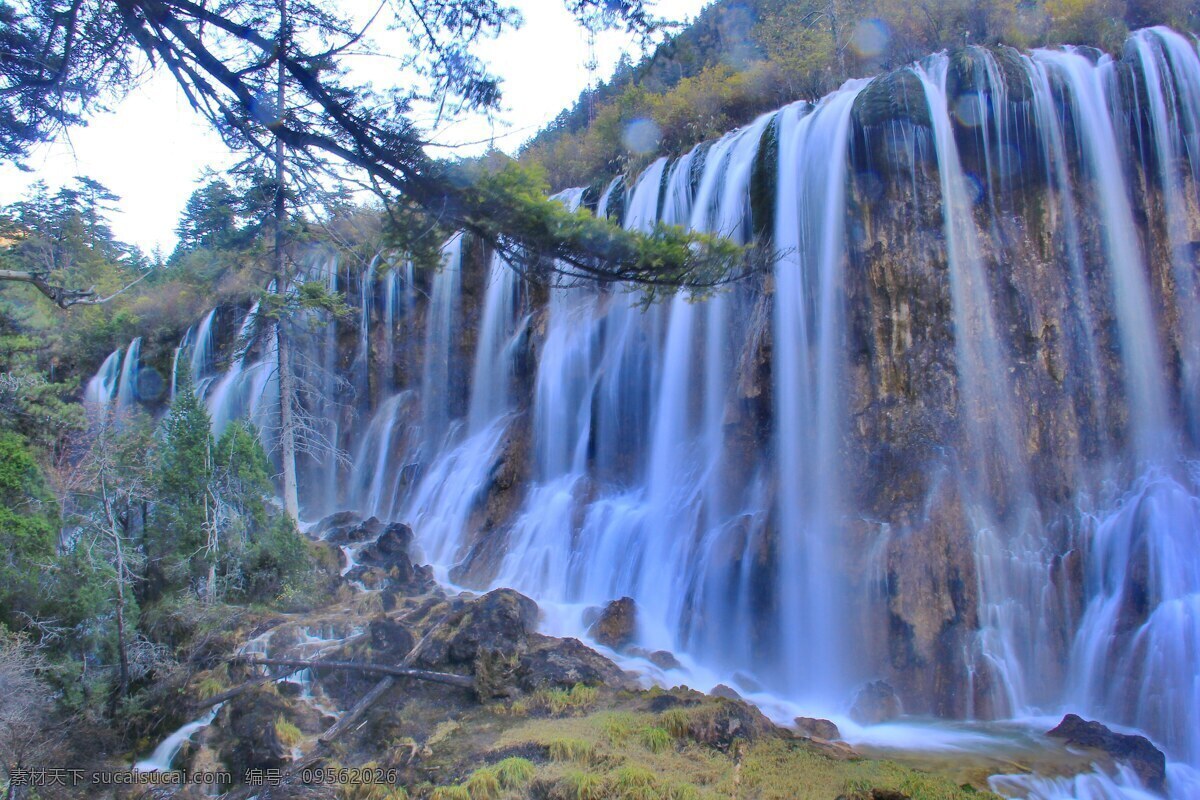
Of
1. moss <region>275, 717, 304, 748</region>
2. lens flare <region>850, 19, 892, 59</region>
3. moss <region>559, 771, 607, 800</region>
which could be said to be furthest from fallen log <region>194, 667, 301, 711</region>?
lens flare <region>850, 19, 892, 59</region>

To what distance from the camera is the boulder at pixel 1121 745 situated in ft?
20.4

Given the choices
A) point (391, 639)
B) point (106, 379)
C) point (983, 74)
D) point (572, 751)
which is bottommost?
point (572, 751)

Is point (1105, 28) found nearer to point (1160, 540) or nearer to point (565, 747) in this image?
point (1160, 540)

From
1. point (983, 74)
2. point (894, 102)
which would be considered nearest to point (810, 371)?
point (894, 102)

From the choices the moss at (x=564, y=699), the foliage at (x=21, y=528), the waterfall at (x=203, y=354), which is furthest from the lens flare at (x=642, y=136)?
the waterfall at (x=203, y=354)

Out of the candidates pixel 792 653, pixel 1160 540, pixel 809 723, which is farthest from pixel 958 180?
pixel 809 723

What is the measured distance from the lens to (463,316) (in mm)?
20656

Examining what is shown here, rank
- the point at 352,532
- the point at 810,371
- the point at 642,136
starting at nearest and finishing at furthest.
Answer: the point at 810,371, the point at 352,532, the point at 642,136

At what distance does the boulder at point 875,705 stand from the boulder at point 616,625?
3182 millimetres

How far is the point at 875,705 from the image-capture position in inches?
315

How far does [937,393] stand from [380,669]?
7.99 m

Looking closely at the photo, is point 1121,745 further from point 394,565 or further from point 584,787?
point 394,565

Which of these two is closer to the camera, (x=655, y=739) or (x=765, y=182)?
(x=655, y=739)

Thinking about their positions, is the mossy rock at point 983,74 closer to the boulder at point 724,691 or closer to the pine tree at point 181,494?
the boulder at point 724,691
